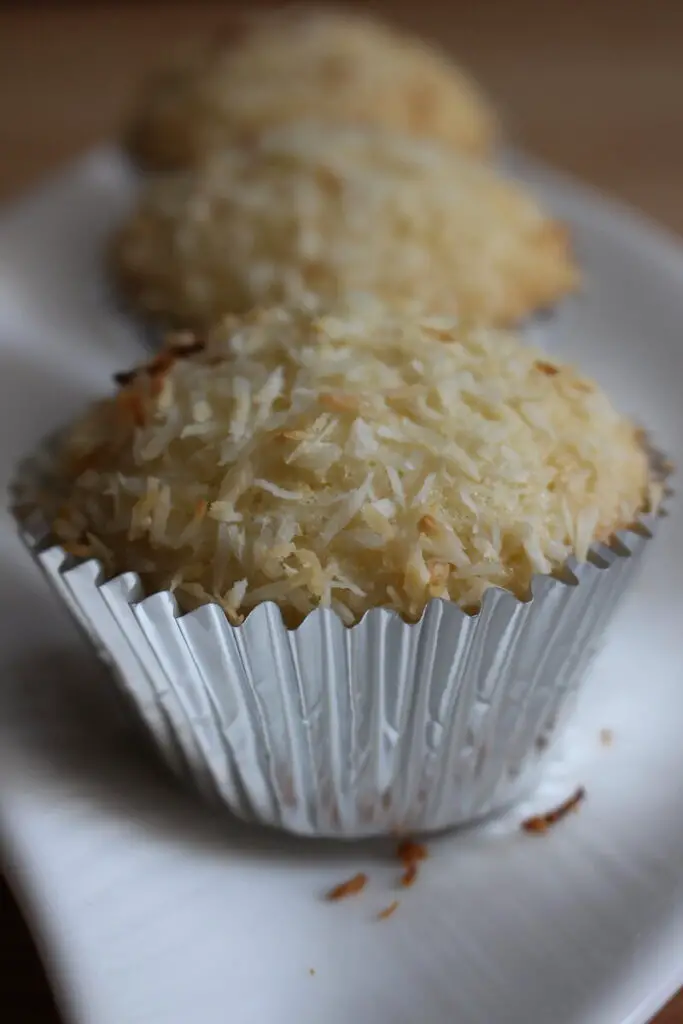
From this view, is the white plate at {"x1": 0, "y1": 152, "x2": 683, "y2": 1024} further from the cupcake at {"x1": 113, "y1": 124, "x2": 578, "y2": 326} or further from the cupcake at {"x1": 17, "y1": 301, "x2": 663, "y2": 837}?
the cupcake at {"x1": 113, "y1": 124, "x2": 578, "y2": 326}

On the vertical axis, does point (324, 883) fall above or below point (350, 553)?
below

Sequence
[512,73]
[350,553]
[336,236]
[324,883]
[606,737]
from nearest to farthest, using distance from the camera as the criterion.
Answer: [350,553]
[324,883]
[606,737]
[336,236]
[512,73]

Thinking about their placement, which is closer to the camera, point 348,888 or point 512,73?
point 348,888

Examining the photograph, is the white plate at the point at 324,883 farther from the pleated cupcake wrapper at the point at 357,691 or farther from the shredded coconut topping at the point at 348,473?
the shredded coconut topping at the point at 348,473

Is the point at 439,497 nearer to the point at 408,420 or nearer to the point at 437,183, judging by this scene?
the point at 408,420

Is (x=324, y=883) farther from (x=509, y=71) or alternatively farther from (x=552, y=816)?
(x=509, y=71)

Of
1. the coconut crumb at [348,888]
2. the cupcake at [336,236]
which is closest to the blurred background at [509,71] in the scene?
the cupcake at [336,236]

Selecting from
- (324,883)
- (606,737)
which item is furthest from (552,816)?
(324,883)
